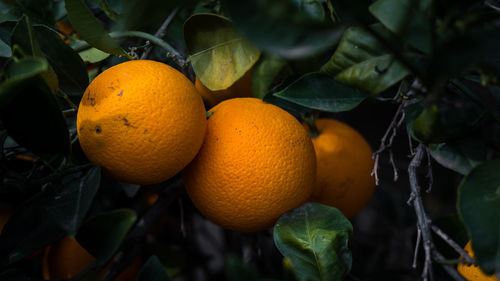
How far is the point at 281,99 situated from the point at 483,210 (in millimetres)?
392

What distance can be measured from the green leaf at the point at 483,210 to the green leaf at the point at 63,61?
2.20 feet

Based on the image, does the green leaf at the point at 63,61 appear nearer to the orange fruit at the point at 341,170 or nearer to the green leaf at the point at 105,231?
the green leaf at the point at 105,231

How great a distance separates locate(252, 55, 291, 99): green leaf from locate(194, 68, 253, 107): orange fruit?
4 centimetres

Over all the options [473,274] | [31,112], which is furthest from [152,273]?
[473,274]

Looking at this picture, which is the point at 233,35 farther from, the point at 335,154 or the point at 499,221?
the point at 499,221

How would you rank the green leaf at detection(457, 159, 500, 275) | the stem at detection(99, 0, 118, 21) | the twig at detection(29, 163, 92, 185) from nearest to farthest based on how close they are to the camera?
the green leaf at detection(457, 159, 500, 275)
the twig at detection(29, 163, 92, 185)
the stem at detection(99, 0, 118, 21)

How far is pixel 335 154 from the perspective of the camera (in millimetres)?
880

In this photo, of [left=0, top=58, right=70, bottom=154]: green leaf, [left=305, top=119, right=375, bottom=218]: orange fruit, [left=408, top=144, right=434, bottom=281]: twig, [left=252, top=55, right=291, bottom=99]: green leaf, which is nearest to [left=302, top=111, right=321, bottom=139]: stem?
[left=305, top=119, right=375, bottom=218]: orange fruit

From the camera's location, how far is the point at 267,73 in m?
0.81

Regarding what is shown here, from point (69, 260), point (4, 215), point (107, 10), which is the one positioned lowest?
point (69, 260)

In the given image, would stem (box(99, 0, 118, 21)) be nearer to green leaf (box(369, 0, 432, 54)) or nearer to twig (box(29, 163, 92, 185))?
twig (box(29, 163, 92, 185))

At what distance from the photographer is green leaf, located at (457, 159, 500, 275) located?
527mm

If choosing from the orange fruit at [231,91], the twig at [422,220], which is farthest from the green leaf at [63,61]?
the twig at [422,220]

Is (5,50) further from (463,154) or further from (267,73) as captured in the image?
(463,154)
